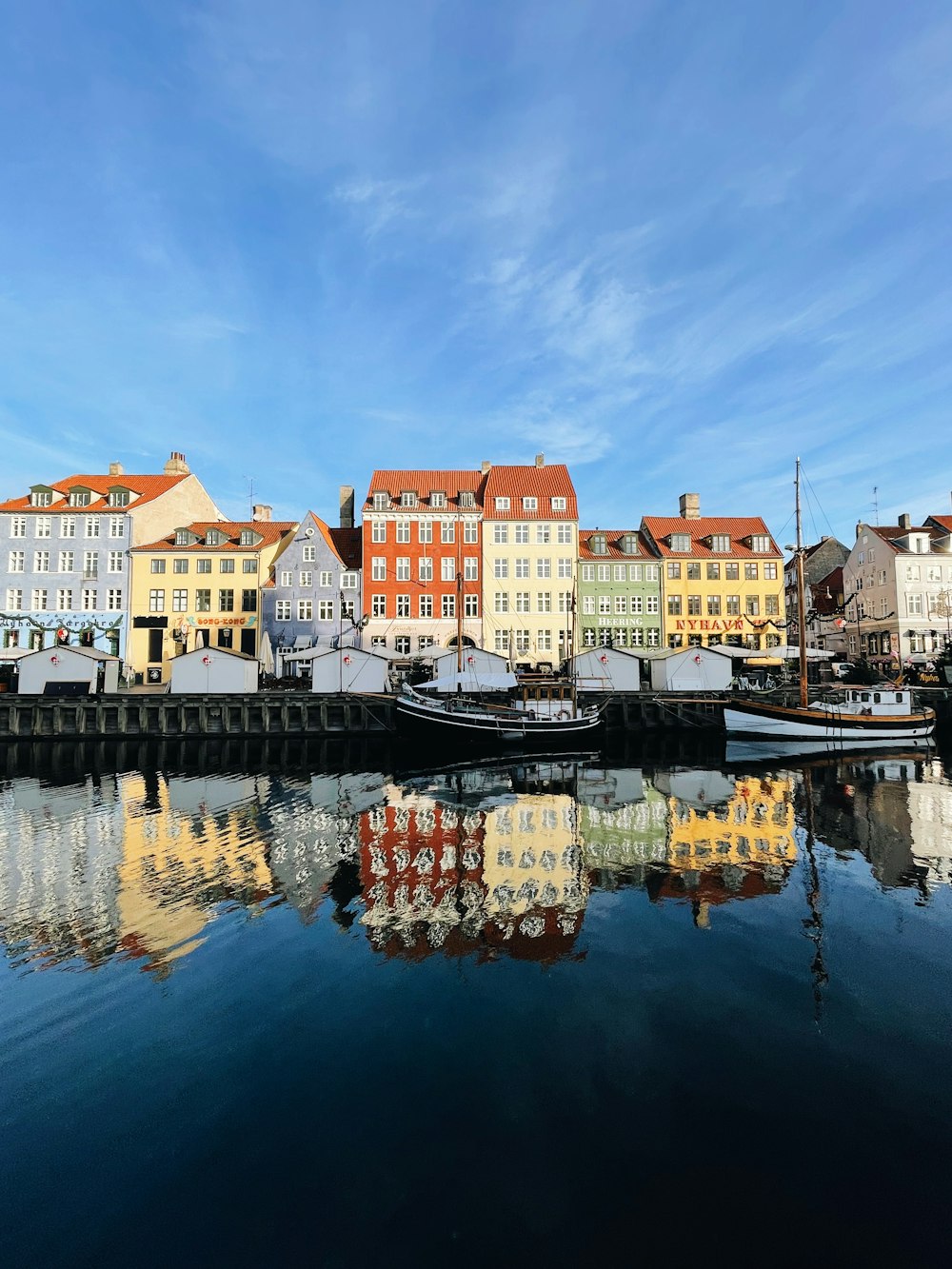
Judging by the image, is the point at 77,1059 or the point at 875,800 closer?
the point at 77,1059

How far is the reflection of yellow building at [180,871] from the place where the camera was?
11.1 meters

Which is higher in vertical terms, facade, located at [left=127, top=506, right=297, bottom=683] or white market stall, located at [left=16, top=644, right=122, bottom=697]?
facade, located at [left=127, top=506, right=297, bottom=683]

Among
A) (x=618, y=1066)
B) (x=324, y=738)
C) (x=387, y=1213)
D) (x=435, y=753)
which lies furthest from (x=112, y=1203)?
(x=324, y=738)

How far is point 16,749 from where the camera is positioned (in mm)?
36125

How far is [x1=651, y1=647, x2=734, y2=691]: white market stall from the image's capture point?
45.5 m

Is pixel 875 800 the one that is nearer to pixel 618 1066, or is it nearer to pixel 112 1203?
pixel 618 1066

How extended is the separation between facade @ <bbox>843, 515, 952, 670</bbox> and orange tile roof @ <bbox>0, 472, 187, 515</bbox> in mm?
68918

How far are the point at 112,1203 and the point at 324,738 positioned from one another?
33.4 metres

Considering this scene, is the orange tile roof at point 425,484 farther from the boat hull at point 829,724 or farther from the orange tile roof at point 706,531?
the boat hull at point 829,724

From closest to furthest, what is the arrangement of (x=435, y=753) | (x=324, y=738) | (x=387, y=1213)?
(x=387, y=1213)
(x=435, y=753)
(x=324, y=738)

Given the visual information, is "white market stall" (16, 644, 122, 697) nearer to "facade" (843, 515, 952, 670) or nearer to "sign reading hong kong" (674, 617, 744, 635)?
"sign reading hong kong" (674, 617, 744, 635)

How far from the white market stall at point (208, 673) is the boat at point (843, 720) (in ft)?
106

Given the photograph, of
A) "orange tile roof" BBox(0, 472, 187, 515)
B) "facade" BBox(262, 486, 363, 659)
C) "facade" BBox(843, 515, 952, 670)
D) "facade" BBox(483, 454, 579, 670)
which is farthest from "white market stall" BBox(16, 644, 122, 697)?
"facade" BBox(843, 515, 952, 670)

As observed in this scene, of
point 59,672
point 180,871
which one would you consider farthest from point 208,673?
point 180,871
